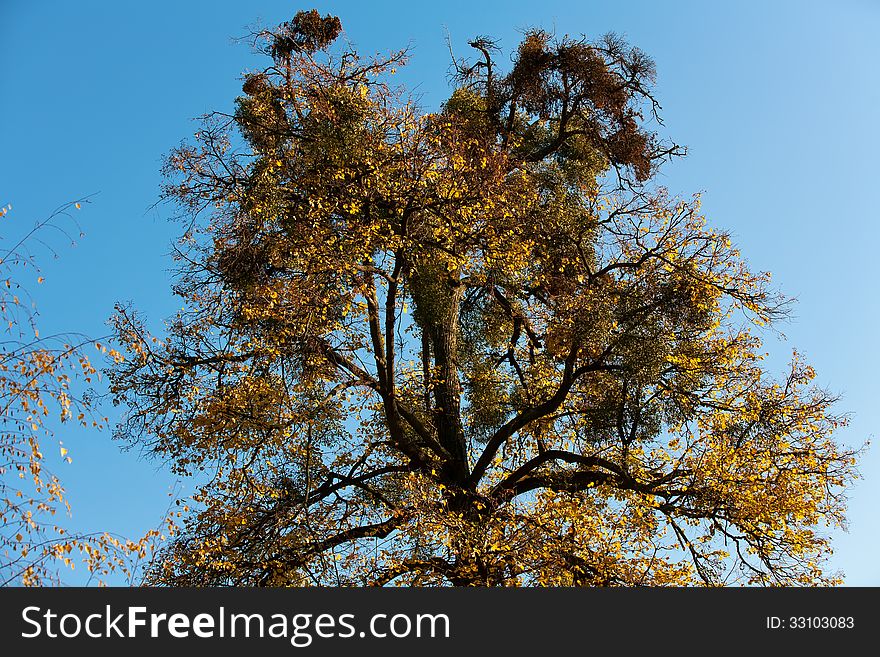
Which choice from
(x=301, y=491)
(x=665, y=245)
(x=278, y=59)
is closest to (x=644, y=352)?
(x=665, y=245)

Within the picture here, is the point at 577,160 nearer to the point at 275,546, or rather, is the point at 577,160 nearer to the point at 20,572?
the point at 275,546

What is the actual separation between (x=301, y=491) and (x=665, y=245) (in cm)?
826

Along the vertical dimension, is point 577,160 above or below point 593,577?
above

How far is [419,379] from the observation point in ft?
53.7

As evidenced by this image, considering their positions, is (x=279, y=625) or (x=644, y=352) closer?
(x=279, y=625)

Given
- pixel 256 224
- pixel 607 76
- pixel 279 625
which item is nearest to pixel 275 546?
pixel 279 625

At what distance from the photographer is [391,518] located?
1337cm

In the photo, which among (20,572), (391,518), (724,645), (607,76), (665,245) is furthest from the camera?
(607,76)

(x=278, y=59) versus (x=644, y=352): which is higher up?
(x=278, y=59)

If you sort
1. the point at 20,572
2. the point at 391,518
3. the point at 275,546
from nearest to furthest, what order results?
the point at 20,572, the point at 275,546, the point at 391,518

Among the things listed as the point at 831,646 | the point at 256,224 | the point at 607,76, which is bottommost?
the point at 831,646

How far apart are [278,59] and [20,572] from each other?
1128cm

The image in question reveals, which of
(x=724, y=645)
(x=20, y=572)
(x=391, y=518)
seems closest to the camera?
(x=20, y=572)

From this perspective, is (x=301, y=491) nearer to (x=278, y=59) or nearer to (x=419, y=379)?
(x=419, y=379)
